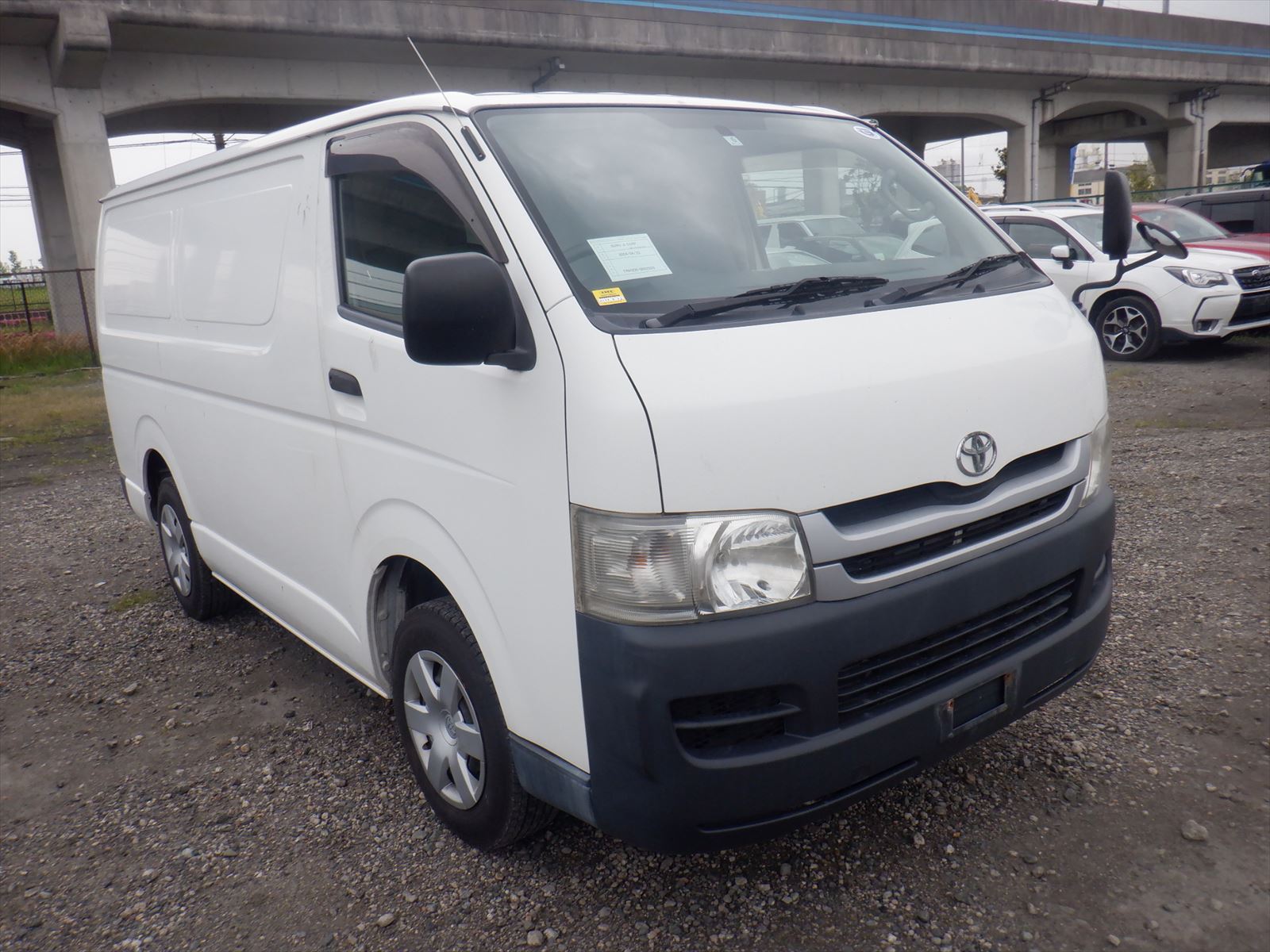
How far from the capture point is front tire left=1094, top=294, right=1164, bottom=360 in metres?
10.7

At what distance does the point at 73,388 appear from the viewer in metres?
14.2

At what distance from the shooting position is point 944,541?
2379 millimetres

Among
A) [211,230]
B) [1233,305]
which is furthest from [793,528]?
[1233,305]

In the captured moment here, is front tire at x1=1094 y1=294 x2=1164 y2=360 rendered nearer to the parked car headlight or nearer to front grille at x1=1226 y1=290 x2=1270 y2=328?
the parked car headlight

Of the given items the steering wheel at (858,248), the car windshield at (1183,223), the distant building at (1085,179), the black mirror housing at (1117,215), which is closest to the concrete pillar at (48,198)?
the car windshield at (1183,223)

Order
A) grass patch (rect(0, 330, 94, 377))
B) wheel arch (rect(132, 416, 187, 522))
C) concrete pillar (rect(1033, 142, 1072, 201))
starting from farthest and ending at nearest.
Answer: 1. concrete pillar (rect(1033, 142, 1072, 201))
2. grass patch (rect(0, 330, 94, 377))
3. wheel arch (rect(132, 416, 187, 522))

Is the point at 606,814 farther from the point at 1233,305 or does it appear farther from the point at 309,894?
the point at 1233,305

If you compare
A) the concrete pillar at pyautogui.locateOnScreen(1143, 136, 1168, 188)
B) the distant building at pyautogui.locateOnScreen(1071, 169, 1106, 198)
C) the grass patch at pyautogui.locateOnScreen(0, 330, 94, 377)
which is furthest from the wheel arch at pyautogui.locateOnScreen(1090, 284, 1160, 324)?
the distant building at pyautogui.locateOnScreen(1071, 169, 1106, 198)

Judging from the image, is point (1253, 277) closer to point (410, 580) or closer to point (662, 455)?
point (410, 580)

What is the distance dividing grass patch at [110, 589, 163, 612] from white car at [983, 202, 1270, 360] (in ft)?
26.8

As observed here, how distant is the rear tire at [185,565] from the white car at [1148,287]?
26.4ft

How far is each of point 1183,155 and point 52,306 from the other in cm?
3257

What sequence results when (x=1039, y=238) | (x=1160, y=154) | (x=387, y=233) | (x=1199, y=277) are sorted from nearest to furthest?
(x=387, y=233)
(x=1199, y=277)
(x=1039, y=238)
(x=1160, y=154)

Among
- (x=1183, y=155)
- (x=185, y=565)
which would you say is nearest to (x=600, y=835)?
(x=185, y=565)
